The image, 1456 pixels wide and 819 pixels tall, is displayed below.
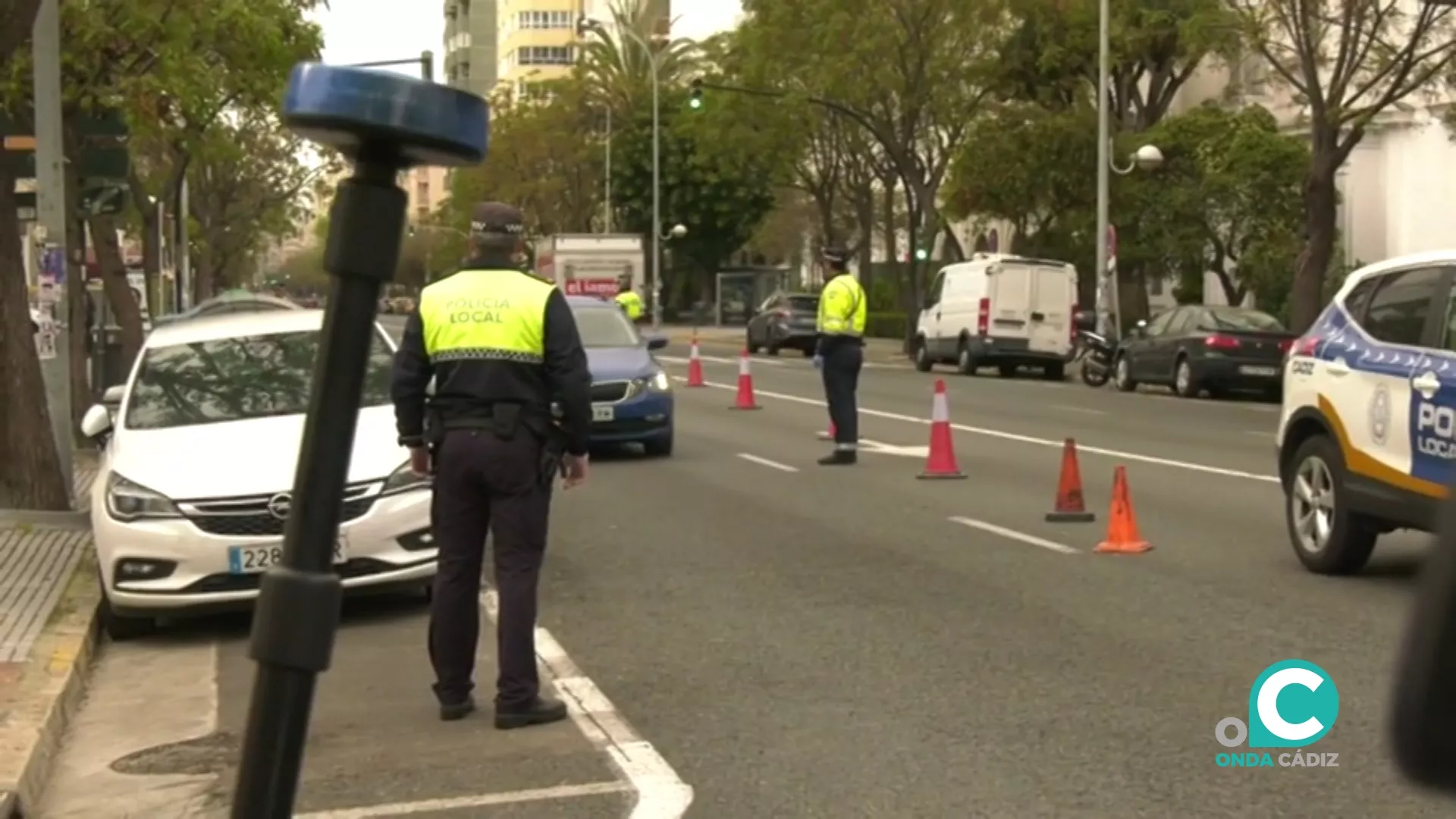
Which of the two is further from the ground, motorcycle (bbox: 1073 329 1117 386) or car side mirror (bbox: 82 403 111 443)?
car side mirror (bbox: 82 403 111 443)

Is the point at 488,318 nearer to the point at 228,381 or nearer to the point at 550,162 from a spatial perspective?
the point at 228,381

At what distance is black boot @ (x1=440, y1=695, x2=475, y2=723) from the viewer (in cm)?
758

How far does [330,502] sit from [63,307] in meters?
13.2

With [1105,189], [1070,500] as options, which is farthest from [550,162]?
[1070,500]

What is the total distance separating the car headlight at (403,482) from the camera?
392 inches

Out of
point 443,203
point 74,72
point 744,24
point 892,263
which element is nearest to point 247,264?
point 443,203

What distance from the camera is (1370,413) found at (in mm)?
9984

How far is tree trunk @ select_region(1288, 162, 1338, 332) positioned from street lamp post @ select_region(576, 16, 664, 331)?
97.8ft

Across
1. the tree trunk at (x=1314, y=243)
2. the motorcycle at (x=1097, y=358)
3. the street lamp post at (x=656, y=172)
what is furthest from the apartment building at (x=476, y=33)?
the tree trunk at (x=1314, y=243)

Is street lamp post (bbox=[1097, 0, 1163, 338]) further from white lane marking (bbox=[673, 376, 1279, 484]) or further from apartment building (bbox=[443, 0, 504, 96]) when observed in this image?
apartment building (bbox=[443, 0, 504, 96])

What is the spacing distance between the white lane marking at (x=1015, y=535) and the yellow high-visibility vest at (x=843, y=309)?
12.1 ft

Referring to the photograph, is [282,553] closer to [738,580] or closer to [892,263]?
[738,580]

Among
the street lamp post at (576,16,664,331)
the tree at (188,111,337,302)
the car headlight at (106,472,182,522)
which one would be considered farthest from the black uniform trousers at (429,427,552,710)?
the street lamp post at (576,16,664,331)

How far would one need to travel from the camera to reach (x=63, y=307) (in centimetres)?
1457
